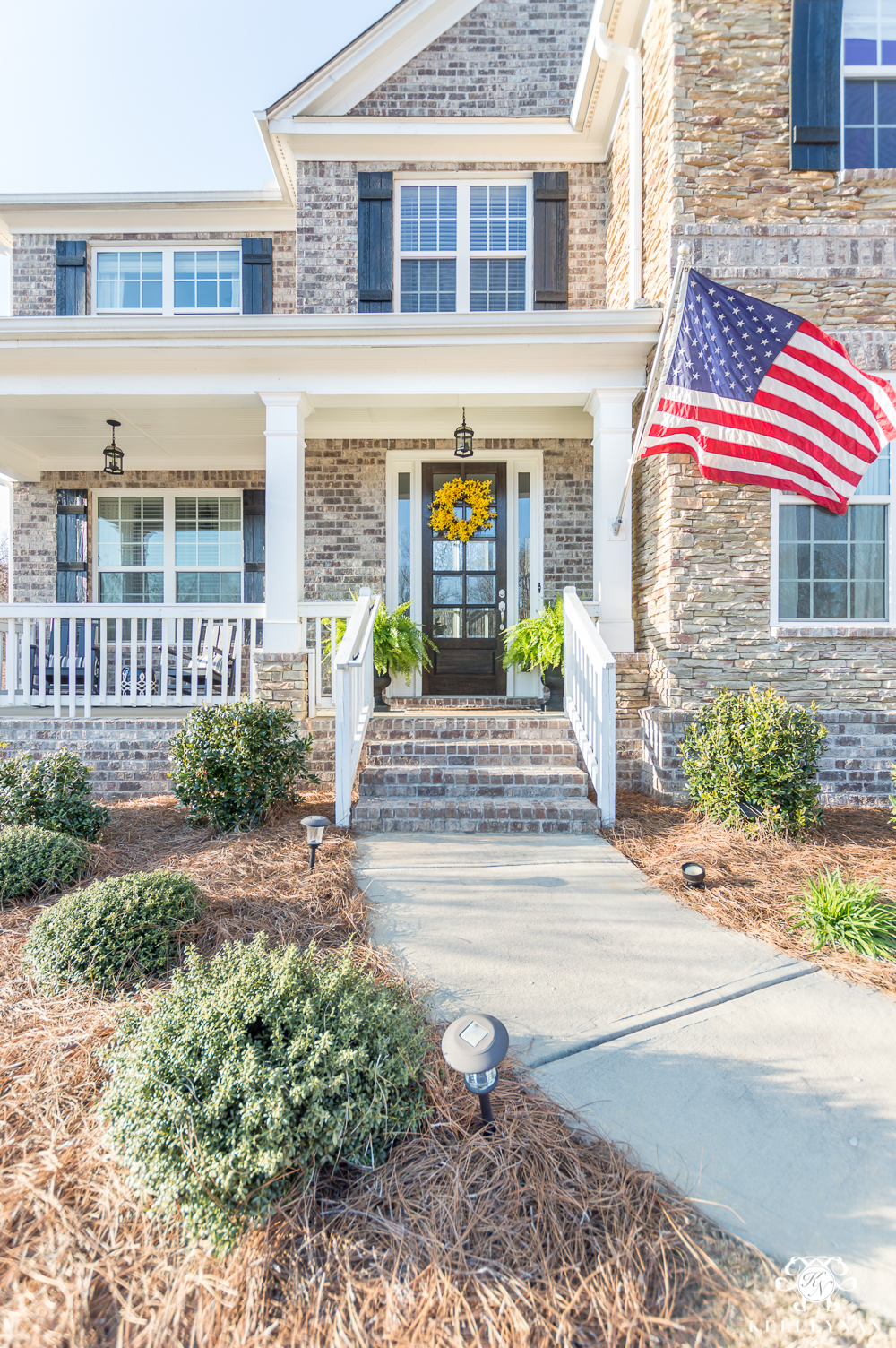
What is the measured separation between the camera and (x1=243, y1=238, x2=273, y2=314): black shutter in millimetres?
8031

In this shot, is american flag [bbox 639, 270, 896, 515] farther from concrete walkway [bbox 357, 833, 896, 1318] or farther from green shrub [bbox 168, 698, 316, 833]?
green shrub [bbox 168, 698, 316, 833]

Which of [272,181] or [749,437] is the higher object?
[272,181]

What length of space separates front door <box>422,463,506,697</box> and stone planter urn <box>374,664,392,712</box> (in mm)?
633

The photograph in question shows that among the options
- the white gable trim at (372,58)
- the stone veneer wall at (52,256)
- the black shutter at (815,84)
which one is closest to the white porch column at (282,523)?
the stone veneer wall at (52,256)

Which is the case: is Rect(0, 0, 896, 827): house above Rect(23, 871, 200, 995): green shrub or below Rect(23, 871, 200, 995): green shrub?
above

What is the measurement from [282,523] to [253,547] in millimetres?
2472

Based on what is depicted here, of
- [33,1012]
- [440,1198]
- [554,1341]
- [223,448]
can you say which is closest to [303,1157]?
[440,1198]

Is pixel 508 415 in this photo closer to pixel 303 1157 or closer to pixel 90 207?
pixel 90 207

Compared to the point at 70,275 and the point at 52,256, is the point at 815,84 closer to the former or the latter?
the point at 70,275

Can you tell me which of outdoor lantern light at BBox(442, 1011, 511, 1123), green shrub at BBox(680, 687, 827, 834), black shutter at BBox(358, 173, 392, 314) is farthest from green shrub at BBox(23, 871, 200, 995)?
black shutter at BBox(358, 173, 392, 314)

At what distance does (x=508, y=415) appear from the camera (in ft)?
23.4

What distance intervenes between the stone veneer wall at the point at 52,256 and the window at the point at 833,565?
20.4ft

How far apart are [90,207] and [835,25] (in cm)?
741

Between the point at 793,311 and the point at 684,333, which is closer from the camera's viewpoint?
the point at 684,333
